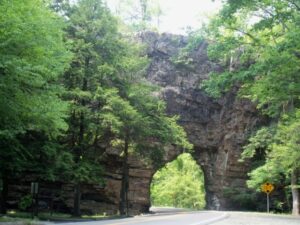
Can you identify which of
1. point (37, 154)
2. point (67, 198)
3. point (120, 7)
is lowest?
point (67, 198)

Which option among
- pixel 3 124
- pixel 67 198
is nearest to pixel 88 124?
pixel 3 124

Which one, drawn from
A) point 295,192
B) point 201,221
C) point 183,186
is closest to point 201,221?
point 201,221

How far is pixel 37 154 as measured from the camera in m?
20.2

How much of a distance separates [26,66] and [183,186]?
141ft

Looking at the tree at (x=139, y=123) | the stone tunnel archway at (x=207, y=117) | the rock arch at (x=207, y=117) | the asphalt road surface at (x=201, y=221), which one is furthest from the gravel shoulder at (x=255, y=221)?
the rock arch at (x=207, y=117)

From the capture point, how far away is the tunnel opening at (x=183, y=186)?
52.9 meters

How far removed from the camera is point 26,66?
11805mm

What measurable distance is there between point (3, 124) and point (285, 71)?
29.9 ft

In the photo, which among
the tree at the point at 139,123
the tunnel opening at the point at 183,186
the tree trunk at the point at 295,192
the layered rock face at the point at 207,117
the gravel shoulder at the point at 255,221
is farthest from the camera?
the tunnel opening at the point at 183,186

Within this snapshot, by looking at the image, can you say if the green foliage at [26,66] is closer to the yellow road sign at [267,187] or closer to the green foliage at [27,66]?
the green foliage at [27,66]

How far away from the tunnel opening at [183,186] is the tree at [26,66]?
121 ft

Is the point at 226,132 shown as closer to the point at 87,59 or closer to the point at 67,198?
the point at 67,198

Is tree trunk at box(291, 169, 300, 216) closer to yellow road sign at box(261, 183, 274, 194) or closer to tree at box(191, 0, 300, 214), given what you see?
yellow road sign at box(261, 183, 274, 194)

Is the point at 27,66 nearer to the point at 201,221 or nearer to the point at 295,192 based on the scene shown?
the point at 201,221
